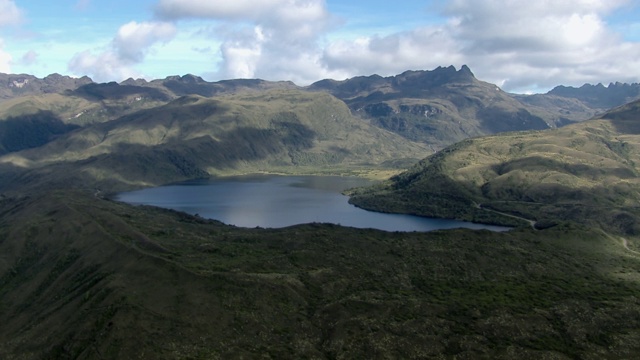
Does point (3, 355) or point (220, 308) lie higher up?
point (220, 308)

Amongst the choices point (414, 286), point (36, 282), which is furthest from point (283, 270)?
point (36, 282)

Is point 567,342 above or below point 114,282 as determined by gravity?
below

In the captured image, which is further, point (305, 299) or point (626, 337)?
point (305, 299)

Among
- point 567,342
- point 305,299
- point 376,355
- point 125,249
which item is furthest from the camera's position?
point 125,249

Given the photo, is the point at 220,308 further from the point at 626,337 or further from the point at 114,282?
the point at 626,337

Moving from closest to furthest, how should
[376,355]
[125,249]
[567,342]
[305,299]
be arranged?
[376,355]
[567,342]
[305,299]
[125,249]

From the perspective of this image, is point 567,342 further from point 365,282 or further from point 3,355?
point 3,355

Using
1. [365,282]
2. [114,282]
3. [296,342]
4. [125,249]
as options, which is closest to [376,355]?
[296,342]

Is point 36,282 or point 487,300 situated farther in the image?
point 36,282
